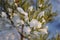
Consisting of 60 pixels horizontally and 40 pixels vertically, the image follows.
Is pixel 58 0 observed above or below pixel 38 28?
above

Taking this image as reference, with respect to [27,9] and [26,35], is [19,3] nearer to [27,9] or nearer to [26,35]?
[27,9]

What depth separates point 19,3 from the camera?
851 mm

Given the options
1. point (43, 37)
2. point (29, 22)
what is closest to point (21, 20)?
point (29, 22)

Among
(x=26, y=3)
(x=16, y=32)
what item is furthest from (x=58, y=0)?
(x=16, y=32)

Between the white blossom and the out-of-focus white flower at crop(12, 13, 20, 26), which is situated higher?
the out-of-focus white flower at crop(12, 13, 20, 26)

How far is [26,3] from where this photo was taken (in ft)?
2.86

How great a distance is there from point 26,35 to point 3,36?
14 cm

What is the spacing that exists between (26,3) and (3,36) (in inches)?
9.1

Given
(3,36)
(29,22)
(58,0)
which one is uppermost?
(58,0)

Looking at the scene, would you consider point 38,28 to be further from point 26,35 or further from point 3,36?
point 3,36

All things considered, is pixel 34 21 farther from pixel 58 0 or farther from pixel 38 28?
pixel 58 0

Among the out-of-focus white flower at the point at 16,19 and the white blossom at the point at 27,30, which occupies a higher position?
the out-of-focus white flower at the point at 16,19

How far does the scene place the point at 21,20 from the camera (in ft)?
2.69

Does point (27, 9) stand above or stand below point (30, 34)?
above
